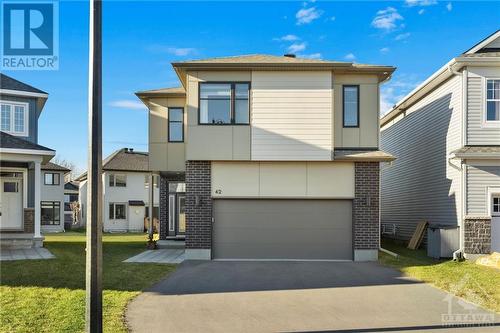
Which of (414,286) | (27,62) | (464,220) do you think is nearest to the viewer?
(414,286)

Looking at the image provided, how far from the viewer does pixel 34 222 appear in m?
18.9

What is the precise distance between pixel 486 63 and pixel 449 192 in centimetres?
473

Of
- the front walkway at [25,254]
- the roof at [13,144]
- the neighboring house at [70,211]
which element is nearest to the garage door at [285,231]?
the front walkway at [25,254]

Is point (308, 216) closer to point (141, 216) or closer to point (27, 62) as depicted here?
point (27, 62)

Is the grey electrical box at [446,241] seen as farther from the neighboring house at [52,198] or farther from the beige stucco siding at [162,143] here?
the neighboring house at [52,198]

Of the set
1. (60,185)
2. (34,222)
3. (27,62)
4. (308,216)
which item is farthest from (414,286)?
(60,185)

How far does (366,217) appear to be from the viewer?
15.5 meters

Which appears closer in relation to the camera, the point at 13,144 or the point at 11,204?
the point at 13,144

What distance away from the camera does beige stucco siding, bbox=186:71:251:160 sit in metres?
15.5

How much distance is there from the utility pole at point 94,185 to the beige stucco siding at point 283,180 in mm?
10173

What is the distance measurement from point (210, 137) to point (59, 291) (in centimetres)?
748

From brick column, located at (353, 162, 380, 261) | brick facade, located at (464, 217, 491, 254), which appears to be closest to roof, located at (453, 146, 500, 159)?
brick facade, located at (464, 217, 491, 254)

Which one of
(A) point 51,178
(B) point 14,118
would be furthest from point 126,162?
(B) point 14,118
